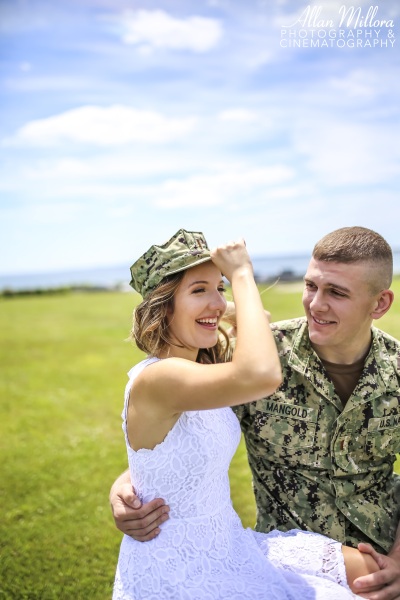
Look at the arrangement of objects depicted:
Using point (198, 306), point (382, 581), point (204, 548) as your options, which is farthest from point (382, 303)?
point (204, 548)

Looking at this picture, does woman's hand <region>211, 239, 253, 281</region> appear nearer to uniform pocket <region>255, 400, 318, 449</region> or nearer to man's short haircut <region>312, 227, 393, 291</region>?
man's short haircut <region>312, 227, 393, 291</region>

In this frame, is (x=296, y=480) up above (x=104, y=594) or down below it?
above

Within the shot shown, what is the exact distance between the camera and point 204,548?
2709mm

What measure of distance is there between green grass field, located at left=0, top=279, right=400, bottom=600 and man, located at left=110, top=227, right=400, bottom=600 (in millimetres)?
1594

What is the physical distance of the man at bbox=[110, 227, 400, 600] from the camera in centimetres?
332

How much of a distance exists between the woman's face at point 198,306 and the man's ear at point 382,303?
38.4 inches

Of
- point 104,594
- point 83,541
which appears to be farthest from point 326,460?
point 83,541

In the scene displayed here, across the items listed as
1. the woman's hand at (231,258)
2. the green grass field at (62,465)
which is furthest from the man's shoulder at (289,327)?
the green grass field at (62,465)

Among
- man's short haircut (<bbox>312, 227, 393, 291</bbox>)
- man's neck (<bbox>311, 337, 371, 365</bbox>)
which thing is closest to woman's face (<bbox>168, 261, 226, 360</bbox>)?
Answer: man's short haircut (<bbox>312, 227, 393, 291</bbox>)

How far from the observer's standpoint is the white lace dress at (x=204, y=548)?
2.59m

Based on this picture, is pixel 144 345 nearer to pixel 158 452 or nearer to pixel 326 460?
pixel 158 452

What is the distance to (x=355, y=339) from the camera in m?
3.41

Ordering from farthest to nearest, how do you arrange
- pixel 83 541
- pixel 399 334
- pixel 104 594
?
pixel 399 334
pixel 83 541
pixel 104 594

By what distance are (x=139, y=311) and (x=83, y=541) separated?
274 centimetres
